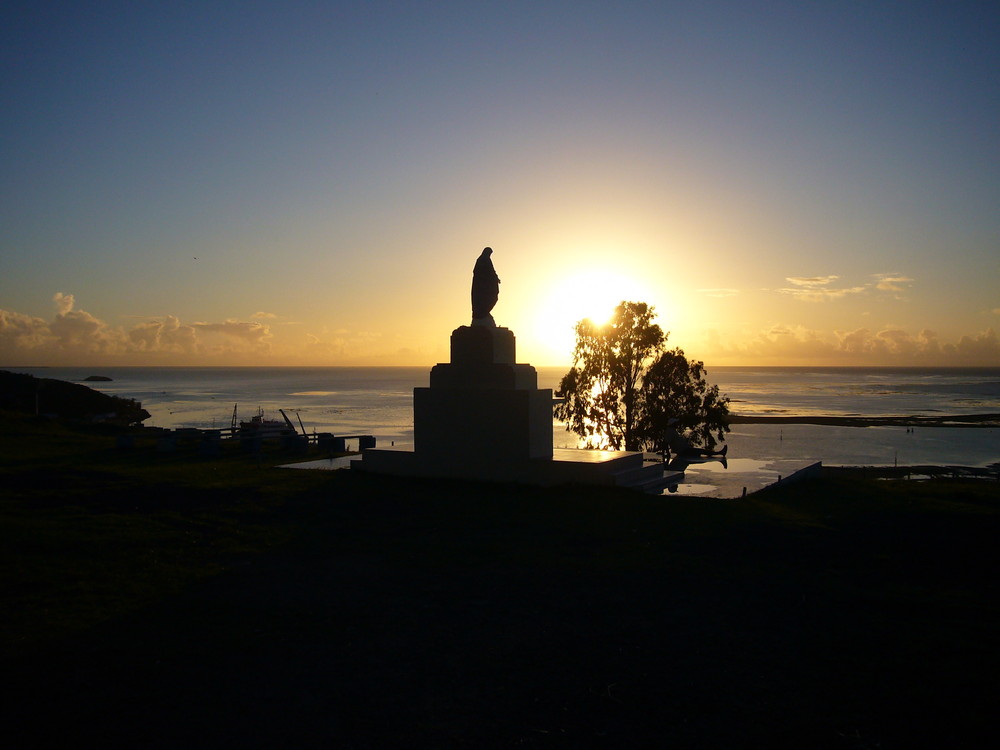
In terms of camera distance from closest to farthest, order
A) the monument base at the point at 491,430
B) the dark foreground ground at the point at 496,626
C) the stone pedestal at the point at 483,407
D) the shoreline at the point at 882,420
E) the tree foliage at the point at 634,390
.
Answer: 1. the dark foreground ground at the point at 496,626
2. the monument base at the point at 491,430
3. the stone pedestal at the point at 483,407
4. the tree foliage at the point at 634,390
5. the shoreline at the point at 882,420

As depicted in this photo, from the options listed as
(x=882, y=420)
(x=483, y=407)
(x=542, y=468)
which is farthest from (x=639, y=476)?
(x=882, y=420)

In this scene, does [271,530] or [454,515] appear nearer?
[271,530]

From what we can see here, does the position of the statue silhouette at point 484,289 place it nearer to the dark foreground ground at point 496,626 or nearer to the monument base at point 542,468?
the monument base at point 542,468

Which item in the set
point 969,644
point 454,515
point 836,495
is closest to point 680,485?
point 836,495

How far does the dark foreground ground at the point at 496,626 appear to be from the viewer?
437 centimetres

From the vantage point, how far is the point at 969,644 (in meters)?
5.53

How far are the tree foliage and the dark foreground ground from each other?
1332 cm

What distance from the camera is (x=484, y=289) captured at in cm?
1506

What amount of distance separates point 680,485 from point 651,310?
11.5 meters

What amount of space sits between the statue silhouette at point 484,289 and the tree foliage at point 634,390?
1039 centimetres

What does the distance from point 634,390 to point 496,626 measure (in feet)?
64.7

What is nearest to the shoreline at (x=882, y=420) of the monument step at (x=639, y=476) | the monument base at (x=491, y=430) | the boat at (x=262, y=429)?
the boat at (x=262, y=429)

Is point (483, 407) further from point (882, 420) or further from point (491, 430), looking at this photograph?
point (882, 420)

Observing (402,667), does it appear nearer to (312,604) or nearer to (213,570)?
(312,604)
